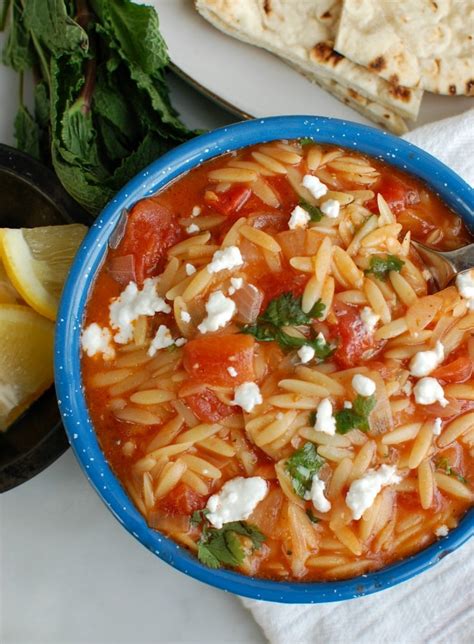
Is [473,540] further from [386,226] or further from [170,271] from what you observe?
[170,271]

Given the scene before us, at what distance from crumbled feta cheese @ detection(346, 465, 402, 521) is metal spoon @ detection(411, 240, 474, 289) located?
1.89 ft

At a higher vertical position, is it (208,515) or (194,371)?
(194,371)

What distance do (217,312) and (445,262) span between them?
70cm

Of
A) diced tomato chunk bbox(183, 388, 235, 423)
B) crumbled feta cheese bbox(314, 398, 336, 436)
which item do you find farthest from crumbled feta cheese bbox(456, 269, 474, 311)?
diced tomato chunk bbox(183, 388, 235, 423)

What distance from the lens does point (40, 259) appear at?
2744mm

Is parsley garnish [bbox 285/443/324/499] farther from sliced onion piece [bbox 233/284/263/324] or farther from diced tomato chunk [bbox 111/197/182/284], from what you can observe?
diced tomato chunk [bbox 111/197/182/284]

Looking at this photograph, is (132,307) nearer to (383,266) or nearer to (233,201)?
(233,201)

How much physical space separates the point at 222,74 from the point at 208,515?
1.62 meters

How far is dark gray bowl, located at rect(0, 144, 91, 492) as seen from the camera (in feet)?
9.02

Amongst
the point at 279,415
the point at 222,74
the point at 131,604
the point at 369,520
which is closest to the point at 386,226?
the point at 279,415

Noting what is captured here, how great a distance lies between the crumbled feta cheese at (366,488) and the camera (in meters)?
2.24

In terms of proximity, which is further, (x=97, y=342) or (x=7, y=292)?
(x=7, y=292)

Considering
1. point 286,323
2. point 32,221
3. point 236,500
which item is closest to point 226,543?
point 236,500

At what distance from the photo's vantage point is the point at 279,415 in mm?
2254
